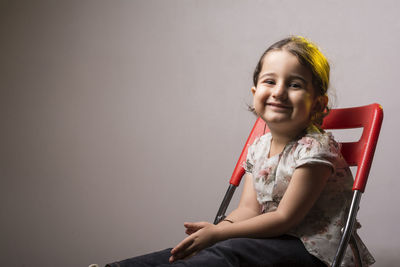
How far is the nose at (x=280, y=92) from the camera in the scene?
88 centimetres

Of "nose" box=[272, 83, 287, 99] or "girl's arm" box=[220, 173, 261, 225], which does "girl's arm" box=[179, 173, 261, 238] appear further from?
"nose" box=[272, 83, 287, 99]

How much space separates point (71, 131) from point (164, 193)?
507mm

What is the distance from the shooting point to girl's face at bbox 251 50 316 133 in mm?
882

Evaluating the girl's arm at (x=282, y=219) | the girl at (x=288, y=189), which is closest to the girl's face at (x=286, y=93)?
the girl at (x=288, y=189)

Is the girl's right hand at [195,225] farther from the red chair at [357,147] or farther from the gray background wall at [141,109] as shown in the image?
the gray background wall at [141,109]

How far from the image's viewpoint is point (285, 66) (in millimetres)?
891

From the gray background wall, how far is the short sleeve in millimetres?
662

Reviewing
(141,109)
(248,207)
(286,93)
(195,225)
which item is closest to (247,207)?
(248,207)

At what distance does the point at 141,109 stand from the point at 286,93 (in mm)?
1025

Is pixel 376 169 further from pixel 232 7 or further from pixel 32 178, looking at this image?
pixel 32 178

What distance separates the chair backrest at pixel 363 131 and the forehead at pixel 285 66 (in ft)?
0.52

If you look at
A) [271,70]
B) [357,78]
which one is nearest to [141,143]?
[357,78]

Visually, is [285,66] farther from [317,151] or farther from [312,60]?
[317,151]

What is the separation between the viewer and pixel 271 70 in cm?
91
